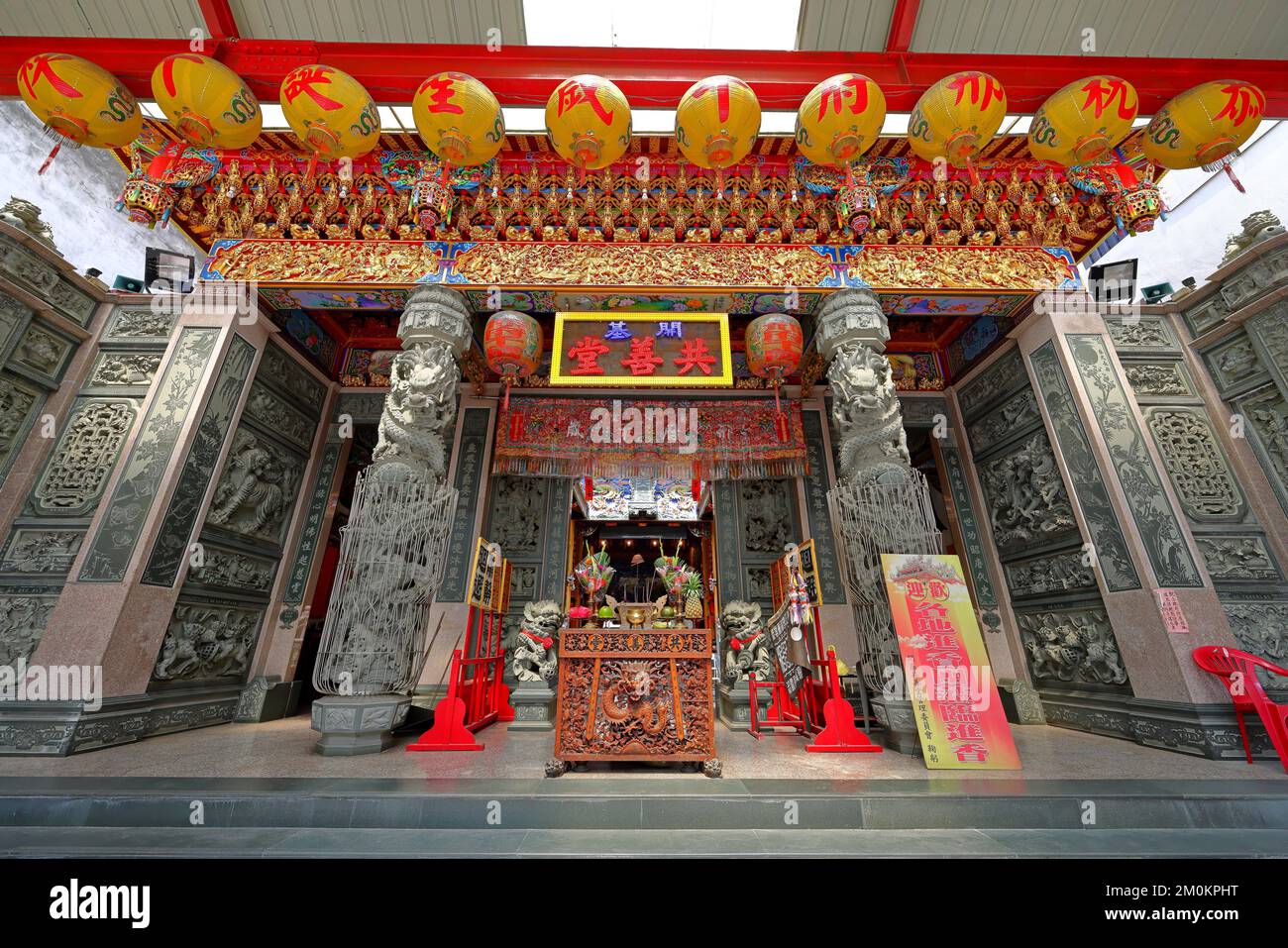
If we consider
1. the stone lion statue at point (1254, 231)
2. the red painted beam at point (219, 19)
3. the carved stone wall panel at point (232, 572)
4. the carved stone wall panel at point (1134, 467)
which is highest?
the red painted beam at point (219, 19)

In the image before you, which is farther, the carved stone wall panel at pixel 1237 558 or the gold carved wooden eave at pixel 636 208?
the gold carved wooden eave at pixel 636 208

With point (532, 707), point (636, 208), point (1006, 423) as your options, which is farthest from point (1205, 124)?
point (532, 707)

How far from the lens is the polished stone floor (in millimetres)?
2836

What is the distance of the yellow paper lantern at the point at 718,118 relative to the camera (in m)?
3.41

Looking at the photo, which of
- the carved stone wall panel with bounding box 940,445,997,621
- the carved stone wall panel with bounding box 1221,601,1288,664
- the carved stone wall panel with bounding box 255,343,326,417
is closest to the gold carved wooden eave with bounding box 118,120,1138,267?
the carved stone wall panel with bounding box 255,343,326,417

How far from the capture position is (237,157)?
16.1ft

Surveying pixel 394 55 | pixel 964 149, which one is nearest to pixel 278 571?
pixel 394 55

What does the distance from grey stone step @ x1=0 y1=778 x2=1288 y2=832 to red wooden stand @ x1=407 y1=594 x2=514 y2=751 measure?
53.5 inches

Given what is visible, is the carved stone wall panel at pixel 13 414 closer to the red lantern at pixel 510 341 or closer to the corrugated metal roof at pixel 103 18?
the corrugated metal roof at pixel 103 18

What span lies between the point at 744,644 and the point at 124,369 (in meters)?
6.62

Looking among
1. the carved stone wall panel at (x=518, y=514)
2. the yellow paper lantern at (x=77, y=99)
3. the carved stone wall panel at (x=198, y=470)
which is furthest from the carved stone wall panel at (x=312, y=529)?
the yellow paper lantern at (x=77, y=99)

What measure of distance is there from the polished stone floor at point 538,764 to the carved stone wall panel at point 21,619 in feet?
2.97

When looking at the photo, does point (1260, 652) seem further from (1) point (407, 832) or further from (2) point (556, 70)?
(2) point (556, 70)

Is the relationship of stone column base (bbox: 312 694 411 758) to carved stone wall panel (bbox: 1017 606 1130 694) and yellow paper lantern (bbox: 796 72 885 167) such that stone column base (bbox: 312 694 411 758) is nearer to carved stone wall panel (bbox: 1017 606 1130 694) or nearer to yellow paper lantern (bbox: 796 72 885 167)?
yellow paper lantern (bbox: 796 72 885 167)
